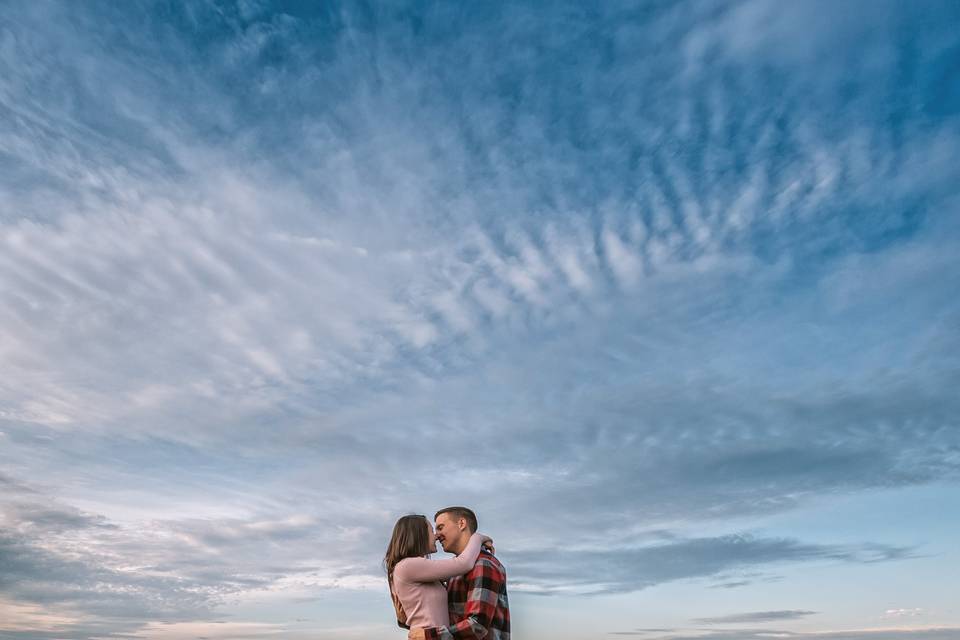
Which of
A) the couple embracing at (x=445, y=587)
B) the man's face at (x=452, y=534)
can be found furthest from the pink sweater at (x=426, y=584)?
the man's face at (x=452, y=534)

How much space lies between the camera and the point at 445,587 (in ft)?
38.3

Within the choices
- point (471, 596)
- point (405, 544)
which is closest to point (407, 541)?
point (405, 544)

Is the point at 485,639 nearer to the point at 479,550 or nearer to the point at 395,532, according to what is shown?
the point at 479,550

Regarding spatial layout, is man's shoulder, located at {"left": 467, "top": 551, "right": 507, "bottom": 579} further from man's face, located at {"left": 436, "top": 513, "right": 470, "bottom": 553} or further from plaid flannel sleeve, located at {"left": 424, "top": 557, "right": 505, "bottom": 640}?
man's face, located at {"left": 436, "top": 513, "right": 470, "bottom": 553}

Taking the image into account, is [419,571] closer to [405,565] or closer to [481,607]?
[405,565]

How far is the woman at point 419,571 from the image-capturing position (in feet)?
36.3

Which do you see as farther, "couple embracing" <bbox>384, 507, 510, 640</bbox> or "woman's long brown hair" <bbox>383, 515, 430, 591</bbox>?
"woman's long brown hair" <bbox>383, 515, 430, 591</bbox>

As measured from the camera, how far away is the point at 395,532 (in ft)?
37.8

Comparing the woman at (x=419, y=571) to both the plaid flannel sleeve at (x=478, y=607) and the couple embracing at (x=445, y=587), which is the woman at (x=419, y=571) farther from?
the plaid flannel sleeve at (x=478, y=607)

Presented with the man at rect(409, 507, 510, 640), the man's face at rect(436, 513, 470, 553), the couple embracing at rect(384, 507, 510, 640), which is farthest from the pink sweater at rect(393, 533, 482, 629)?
the man's face at rect(436, 513, 470, 553)

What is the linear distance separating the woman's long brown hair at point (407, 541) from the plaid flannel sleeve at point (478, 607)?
862 millimetres

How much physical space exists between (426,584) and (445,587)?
499 mm

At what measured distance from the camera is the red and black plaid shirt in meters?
10.8

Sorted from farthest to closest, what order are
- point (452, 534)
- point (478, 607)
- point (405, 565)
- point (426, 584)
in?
point (452, 534) → point (426, 584) → point (405, 565) → point (478, 607)
